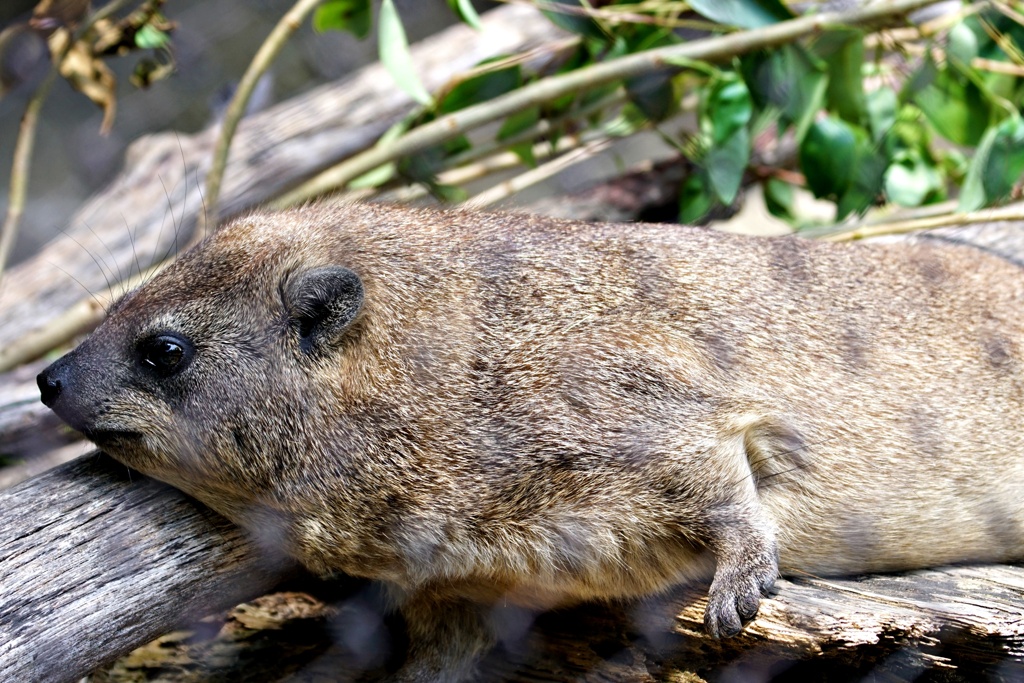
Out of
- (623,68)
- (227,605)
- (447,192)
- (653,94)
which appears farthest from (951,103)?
(227,605)

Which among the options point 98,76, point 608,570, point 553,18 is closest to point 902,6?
point 553,18

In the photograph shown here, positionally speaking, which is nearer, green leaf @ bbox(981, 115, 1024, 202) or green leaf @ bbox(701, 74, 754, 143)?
green leaf @ bbox(981, 115, 1024, 202)

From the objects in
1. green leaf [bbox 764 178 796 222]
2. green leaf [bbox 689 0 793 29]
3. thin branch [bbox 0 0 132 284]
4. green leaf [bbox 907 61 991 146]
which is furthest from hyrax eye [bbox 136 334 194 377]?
green leaf [bbox 764 178 796 222]

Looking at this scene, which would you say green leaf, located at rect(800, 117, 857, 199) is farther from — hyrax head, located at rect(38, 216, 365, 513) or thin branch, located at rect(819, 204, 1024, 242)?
hyrax head, located at rect(38, 216, 365, 513)

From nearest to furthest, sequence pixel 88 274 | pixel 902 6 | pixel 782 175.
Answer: pixel 902 6, pixel 88 274, pixel 782 175

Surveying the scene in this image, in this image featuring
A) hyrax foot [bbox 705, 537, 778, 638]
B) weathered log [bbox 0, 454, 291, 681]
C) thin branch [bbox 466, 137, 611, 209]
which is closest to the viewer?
weathered log [bbox 0, 454, 291, 681]

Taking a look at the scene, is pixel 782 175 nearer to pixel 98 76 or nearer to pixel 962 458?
pixel 962 458

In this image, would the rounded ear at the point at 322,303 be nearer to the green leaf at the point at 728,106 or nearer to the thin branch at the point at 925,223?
the thin branch at the point at 925,223
